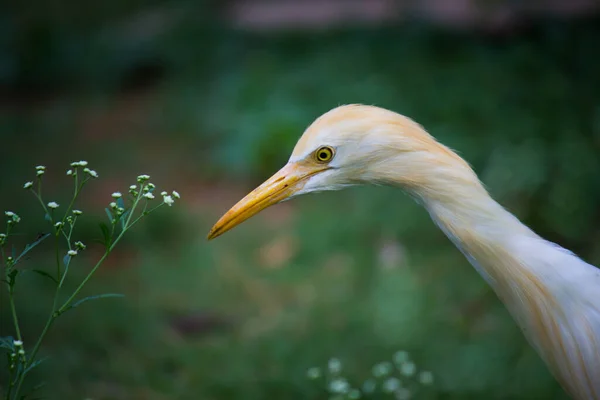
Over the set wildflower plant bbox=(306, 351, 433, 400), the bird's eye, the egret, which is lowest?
wildflower plant bbox=(306, 351, 433, 400)

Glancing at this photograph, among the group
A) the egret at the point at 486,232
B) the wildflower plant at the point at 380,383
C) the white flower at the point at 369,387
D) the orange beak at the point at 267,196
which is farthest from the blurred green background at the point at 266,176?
the orange beak at the point at 267,196

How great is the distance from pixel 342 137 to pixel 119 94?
5714 mm

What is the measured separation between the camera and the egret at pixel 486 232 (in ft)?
7.96

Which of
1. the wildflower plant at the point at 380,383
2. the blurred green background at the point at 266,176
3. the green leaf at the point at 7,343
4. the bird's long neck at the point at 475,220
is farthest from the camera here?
the blurred green background at the point at 266,176

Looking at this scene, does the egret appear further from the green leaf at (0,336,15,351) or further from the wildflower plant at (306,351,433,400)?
the green leaf at (0,336,15,351)

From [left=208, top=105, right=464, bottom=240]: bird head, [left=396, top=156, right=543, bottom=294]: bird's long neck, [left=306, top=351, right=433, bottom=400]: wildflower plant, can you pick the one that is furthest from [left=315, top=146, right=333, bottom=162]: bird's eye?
[left=306, top=351, right=433, bottom=400]: wildflower plant

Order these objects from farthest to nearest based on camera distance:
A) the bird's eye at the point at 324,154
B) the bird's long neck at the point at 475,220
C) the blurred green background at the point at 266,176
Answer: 1. the blurred green background at the point at 266,176
2. the bird's eye at the point at 324,154
3. the bird's long neck at the point at 475,220

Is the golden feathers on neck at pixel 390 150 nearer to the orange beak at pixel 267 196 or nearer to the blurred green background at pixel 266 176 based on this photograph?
the orange beak at pixel 267 196

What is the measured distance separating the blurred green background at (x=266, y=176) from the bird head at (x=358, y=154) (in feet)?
4.54

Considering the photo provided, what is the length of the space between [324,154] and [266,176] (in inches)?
137

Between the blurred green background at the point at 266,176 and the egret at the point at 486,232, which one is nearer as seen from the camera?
the egret at the point at 486,232

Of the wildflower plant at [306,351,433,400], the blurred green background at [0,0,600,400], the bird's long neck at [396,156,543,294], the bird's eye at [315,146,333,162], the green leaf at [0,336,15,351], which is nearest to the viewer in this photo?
the green leaf at [0,336,15,351]

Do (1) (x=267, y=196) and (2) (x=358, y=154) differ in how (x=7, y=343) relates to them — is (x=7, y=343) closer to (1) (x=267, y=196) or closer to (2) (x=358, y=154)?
(1) (x=267, y=196)

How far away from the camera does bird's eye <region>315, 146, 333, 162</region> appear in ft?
8.33
